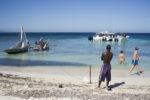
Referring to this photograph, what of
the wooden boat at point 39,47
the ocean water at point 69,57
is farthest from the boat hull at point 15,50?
the wooden boat at point 39,47

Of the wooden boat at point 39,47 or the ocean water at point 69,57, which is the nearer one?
the ocean water at point 69,57

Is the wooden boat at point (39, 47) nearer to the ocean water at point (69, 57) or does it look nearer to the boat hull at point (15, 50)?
the ocean water at point (69, 57)

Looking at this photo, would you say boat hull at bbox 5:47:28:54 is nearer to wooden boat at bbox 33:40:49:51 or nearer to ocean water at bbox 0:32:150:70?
ocean water at bbox 0:32:150:70

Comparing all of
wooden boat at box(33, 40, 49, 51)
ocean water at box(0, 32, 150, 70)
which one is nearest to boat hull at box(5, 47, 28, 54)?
ocean water at box(0, 32, 150, 70)

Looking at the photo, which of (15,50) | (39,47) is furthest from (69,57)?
(39,47)

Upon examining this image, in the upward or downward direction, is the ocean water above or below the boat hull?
below

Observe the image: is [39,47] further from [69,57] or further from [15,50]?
[69,57]

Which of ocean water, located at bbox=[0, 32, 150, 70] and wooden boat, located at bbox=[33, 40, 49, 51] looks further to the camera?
wooden boat, located at bbox=[33, 40, 49, 51]

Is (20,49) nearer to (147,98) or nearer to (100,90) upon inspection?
(100,90)

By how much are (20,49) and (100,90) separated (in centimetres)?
1880

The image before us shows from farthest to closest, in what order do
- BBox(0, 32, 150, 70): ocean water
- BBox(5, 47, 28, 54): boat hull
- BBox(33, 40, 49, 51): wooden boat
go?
BBox(33, 40, 49, 51): wooden boat
BBox(5, 47, 28, 54): boat hull
BBox(0, 32, 150, 70): ocean water

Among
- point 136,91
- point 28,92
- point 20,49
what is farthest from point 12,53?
point 136,91

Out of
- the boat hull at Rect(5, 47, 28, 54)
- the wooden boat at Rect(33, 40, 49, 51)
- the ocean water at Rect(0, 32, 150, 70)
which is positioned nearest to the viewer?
the ocean water at Rect(0, 32, 150, 70)

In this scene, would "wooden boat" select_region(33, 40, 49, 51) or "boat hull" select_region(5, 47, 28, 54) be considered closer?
"boat hull" select_region(5, 47, 28, 54)
